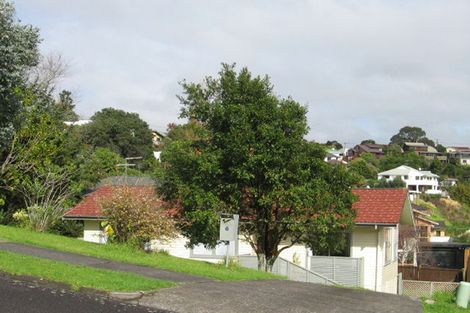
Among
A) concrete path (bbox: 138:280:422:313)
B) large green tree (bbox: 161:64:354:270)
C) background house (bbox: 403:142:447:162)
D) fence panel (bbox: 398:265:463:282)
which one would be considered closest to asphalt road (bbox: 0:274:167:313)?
concrete path (bbox: 138:280:422:313)

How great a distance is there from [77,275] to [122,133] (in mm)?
61900

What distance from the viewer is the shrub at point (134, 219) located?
619 inches

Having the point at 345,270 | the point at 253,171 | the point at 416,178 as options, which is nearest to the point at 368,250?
the point at 345,270

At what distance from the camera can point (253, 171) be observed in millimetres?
17047

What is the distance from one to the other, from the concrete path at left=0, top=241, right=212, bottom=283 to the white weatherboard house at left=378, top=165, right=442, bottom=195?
98035 mm

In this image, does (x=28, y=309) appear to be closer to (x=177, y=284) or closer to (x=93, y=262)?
(x=177, y=284)

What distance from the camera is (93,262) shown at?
1275 centimetres

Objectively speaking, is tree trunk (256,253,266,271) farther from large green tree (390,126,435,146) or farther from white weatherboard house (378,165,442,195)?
large green tree (390,126,435,146)

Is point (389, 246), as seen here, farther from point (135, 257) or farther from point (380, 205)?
point (135, 257)

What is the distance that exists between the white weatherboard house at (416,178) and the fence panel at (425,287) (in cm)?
8573

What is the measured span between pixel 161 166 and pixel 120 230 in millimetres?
3872

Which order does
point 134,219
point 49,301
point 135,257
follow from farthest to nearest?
1. point 134,219
2. point 135,257
3. point 49,301

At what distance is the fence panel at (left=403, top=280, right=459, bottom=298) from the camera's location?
22.0m

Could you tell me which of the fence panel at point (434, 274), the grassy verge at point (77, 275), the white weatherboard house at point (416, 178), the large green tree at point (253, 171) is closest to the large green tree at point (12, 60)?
the large green tree at point (253, 171)
